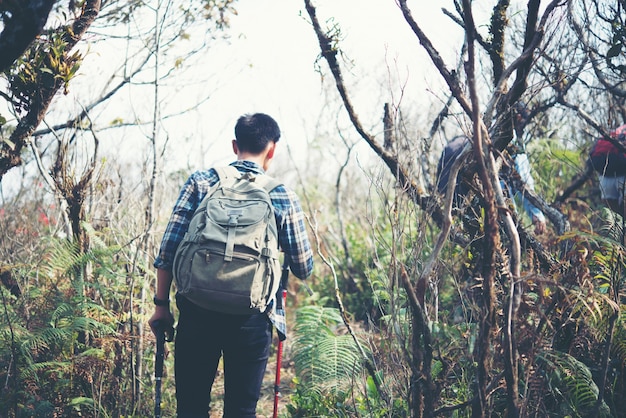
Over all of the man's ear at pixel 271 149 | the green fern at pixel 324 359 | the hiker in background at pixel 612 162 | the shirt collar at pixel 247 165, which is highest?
the hiker in background at pixel 612 162

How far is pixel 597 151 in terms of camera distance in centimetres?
472

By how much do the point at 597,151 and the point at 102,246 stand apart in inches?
163

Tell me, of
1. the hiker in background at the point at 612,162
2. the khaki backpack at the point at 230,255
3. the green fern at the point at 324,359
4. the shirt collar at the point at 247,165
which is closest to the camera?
the khaki backpack at the point at 230,255

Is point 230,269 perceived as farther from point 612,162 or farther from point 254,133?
point 612,162

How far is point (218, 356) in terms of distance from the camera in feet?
8.33

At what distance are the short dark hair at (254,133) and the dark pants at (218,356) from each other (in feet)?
2.68

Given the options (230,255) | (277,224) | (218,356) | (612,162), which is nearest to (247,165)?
(277,224)

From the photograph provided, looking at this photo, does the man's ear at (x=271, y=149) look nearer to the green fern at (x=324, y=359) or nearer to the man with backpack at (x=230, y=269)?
the man with backpack at (x=230, y=269)

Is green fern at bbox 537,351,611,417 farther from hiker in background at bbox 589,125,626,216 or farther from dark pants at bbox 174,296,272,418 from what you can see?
hiker in background at bbox 589,125,626,216

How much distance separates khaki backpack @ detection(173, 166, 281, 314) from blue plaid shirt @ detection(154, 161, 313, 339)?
113mm

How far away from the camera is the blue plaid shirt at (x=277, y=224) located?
2.58 m

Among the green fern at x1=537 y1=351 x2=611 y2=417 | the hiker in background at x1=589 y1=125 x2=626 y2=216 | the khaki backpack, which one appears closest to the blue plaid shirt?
the khaki backpack

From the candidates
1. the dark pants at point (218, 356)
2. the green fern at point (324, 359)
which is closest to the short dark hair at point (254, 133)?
the dark pants at point (218, 356)

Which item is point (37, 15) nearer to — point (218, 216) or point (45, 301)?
point (218, 216)
